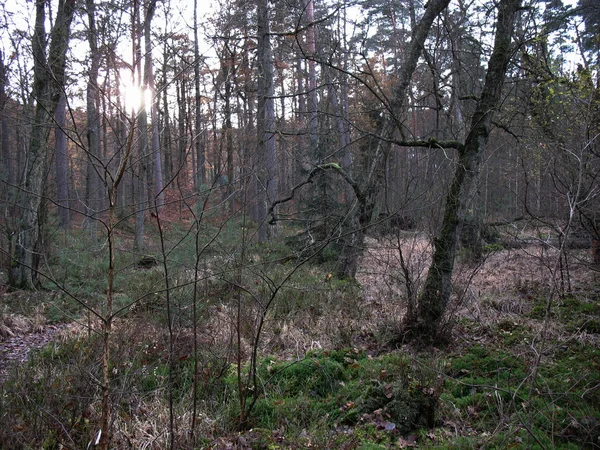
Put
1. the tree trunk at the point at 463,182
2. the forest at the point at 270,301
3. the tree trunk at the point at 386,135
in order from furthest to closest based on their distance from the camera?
1. the tree trunk at the point at 386,135
2. the tree trunk at the point at 463,182
3. the forest at the point at 270,301

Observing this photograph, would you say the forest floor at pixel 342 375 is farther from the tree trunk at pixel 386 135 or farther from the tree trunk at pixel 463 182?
the tree trunk at pixel 386 135

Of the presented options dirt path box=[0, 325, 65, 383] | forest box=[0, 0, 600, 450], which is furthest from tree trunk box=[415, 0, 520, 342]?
dirt path box=[0, 325, 65, 383]

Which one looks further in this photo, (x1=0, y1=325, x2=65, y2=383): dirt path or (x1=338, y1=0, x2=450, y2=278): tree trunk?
(x1=338, y1=0, x2=450, y2=278): tree trunk

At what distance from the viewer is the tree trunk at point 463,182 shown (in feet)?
15.5

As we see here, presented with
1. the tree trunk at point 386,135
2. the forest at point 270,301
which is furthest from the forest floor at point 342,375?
the tree trunk at point 386,135

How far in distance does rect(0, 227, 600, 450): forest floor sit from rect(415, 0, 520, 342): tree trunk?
0.21 metres

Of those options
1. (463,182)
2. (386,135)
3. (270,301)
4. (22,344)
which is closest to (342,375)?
(270,301)

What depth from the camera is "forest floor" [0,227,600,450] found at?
3178mm

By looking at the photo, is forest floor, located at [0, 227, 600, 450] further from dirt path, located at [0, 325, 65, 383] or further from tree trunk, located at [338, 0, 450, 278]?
tree trunk, located at [338, 0, 450, 278]

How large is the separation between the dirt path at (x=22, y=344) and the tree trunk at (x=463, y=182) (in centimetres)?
464

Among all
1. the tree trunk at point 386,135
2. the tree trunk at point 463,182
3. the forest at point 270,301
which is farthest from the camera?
the tree trunk at point 386,135

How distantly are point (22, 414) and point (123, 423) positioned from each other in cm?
79

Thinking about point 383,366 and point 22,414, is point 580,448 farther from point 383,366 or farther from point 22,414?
point 22,414

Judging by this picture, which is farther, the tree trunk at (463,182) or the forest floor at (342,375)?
the tree trunk at (463,182)
